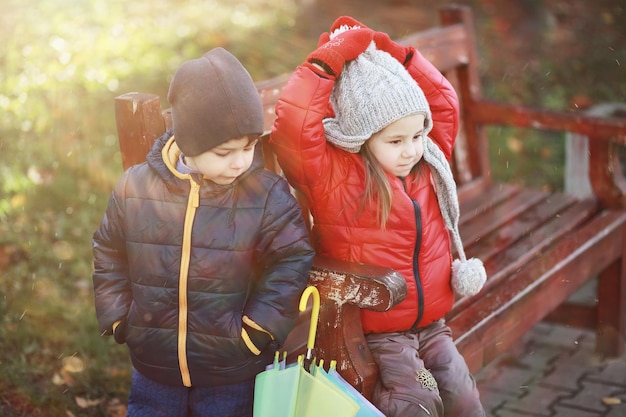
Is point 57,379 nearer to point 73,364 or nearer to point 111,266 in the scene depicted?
point 73,364

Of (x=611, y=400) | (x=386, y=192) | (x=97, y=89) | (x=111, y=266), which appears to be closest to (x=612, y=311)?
(x=611, y=400)

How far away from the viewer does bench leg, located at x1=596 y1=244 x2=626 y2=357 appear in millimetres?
4980

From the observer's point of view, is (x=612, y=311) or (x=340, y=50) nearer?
(x=340, y=50)

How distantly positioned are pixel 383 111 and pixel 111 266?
3.25 ft

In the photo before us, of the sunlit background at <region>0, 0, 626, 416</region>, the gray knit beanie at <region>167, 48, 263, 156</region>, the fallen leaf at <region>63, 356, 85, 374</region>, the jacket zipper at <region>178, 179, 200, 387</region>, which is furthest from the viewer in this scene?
the sunlit background at <region>0, 0, 626, 416</region>

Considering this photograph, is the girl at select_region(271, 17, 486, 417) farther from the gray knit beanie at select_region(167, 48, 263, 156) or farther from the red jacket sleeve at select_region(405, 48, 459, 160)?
the gray knit beanie at select_region(167, 48, 263, 156)

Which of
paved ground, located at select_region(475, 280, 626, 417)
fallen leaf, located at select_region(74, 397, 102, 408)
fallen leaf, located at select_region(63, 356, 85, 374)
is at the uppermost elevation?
fallen leaf, located at select_region(63, 356, 85, 374)

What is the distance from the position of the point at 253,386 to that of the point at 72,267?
2433 millimetres

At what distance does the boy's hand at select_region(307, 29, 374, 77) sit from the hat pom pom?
800mm

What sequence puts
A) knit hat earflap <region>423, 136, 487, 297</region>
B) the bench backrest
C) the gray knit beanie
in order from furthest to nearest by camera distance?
the bench backrest, knit hat earflap <region>423, 136, 487, 297</region>, the gray knit beanie

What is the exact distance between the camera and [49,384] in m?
4.10

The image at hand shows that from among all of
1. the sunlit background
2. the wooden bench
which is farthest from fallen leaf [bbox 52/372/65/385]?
the wooden bench

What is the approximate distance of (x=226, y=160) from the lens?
2723 millimetres

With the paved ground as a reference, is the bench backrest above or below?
above
